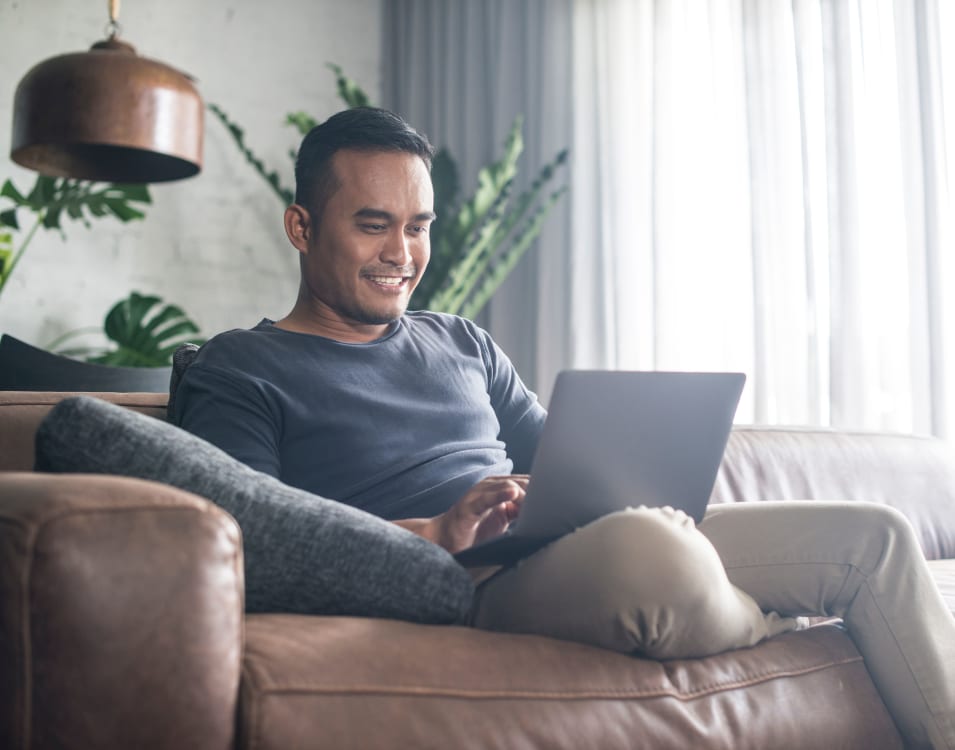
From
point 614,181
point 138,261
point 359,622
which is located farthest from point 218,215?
point 359,622

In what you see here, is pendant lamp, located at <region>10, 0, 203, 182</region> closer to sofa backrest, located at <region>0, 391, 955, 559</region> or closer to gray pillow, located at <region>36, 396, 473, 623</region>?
gray pillow, located at <region>36, 396, 473, 623</region>

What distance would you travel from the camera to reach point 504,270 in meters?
3.46

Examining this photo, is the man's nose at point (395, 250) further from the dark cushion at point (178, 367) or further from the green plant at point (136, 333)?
the green plant at point (136, 333)

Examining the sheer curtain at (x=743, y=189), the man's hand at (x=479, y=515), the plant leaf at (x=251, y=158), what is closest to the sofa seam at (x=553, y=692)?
the man's hand at (x=479, y=515)

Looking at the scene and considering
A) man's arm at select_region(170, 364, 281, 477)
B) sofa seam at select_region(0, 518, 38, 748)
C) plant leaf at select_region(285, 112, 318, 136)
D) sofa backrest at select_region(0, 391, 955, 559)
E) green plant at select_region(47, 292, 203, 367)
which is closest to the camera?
sofa seam at select_region(0, 518, 38, 748)

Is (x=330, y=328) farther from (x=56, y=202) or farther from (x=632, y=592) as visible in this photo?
(x=56, y=202)

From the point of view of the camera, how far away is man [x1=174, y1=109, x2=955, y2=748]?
1.12m

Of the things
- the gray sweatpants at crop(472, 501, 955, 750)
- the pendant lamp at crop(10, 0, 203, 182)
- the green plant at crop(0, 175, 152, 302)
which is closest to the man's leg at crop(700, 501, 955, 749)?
the gray sweatpants at crop(472, 501, 955, 750)

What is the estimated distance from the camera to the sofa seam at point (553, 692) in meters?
0.92

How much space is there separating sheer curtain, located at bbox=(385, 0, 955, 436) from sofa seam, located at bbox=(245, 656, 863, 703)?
164 cm

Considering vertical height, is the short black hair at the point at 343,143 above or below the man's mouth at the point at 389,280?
above

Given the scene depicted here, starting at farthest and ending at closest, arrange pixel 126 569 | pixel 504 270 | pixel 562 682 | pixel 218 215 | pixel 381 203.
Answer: pixel 218 215
pixel 504 270
pixel 381 203
pixel 562 682
pixel 126 569

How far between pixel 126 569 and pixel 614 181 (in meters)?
2.81

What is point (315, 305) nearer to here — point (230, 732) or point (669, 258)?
point (230, 732)
